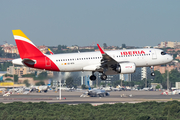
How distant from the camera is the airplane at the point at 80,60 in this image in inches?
2386

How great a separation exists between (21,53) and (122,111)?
3908cm

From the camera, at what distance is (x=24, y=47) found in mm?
60719

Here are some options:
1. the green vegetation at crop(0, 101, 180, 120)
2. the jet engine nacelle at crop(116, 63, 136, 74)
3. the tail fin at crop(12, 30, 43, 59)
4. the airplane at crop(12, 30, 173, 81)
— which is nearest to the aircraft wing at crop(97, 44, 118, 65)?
the airplane at crop(12, 30, 173, 81)

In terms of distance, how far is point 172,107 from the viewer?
88.8 meters

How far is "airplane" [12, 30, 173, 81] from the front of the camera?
199ft

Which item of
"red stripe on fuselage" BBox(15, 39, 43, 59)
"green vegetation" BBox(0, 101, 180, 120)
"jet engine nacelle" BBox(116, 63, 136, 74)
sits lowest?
"green vegetation" BBox(0, 101, 180, 120)

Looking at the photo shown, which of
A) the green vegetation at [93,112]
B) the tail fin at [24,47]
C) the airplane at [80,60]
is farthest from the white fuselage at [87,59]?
the green vegetation at [93,112]

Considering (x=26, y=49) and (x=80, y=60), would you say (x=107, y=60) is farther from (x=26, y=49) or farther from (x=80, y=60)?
(x=26, y=49)

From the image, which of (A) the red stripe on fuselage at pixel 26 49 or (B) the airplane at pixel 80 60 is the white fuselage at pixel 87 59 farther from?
(A) the red stripe on fuselage at pixel 26 49

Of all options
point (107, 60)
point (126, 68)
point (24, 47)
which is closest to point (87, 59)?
point (107, 60)

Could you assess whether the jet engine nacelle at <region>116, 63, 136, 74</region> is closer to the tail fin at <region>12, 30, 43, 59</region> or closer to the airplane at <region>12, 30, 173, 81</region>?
the airplane at <region>12, 30, 173, 81</region>

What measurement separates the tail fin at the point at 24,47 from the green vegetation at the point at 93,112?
2212 cm

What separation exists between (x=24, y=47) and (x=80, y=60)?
9.67 metres

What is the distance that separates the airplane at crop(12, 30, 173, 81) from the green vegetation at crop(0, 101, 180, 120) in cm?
1951
